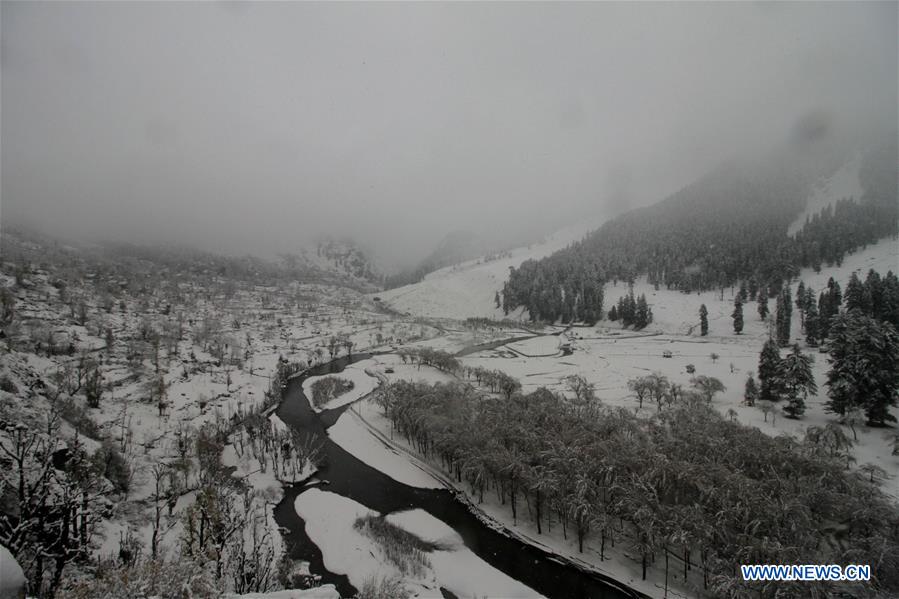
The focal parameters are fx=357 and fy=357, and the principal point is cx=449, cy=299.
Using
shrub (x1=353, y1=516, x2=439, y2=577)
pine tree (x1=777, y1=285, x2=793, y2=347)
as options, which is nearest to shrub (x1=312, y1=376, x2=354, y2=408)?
shrub (x1=353, y1=516, x2=439, y2=577)

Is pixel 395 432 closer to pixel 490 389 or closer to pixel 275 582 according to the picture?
pixel 490 389

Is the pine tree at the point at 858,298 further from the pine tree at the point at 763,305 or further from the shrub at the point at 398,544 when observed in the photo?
the shrub at the point at 398,544

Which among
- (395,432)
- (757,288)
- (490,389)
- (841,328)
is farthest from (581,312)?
(395,432)

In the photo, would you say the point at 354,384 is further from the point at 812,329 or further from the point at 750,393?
the point at 812,329

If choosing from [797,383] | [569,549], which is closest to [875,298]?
[797,383]

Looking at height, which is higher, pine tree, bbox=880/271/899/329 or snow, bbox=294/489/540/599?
pine tree, bbox=880/271/899/329

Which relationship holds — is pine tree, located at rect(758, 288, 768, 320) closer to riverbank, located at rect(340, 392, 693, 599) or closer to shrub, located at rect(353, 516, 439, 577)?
riverbank, located at rect(340, 392, 693, 599)
